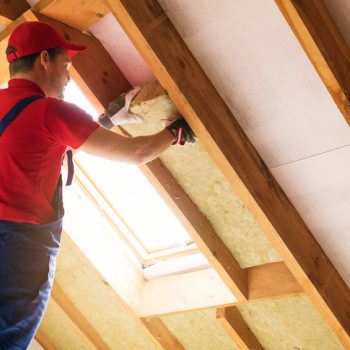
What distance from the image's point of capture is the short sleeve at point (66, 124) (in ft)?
5.57

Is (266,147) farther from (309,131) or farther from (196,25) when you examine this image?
(196,25)

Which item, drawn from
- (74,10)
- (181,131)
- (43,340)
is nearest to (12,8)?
(74,10)

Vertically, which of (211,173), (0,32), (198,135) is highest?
(0,32)

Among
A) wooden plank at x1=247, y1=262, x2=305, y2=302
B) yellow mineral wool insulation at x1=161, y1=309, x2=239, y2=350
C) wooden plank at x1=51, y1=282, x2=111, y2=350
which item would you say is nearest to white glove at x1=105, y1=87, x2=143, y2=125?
wooden plank at x1=247, y1=262, x2=305, y2=302

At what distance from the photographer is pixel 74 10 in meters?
2.01

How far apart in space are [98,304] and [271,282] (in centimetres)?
→ 153

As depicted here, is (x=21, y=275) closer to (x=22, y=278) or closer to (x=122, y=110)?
(x=22, y=278)

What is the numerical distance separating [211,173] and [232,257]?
1.85 feet

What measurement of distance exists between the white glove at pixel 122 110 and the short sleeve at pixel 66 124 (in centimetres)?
39

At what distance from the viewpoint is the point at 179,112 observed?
6.64 ft

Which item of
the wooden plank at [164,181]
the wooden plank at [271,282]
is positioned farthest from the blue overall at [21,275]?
the wooden plank at [271,282]

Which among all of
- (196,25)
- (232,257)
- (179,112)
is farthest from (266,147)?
(232,257)

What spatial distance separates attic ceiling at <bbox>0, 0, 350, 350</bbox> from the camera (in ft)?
5.73

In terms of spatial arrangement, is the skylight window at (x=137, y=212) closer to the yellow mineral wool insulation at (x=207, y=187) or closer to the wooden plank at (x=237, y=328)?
the wooden plank at (x=237, y=328)
